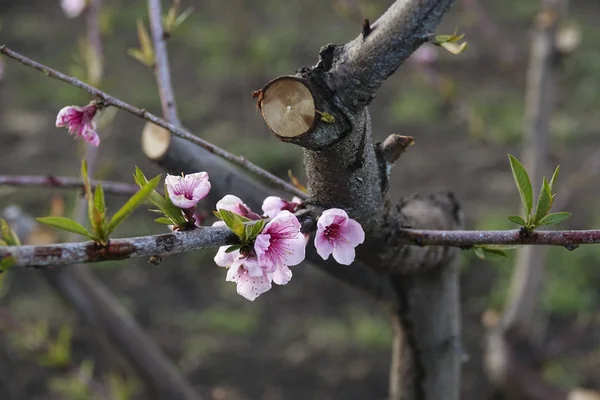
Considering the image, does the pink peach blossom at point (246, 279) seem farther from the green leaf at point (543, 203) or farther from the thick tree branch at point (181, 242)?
the green leaf at point (543, 203)

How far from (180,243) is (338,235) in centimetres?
25

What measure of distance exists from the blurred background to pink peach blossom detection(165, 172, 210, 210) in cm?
85

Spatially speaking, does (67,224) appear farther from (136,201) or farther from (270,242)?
(270,242)

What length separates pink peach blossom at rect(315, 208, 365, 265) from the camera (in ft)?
2.92

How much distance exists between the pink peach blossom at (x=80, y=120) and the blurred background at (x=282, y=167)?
79 cm

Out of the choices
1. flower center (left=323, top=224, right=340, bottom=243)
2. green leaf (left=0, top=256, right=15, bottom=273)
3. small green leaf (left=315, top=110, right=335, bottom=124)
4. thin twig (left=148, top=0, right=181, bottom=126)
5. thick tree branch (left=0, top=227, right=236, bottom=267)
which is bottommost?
green leaf (left=0, top=256, right=15, bottom=273)

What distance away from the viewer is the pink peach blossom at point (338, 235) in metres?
0.89

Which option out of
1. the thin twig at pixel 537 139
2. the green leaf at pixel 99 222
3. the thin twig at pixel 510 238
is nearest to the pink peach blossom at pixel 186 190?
the green leaf at pixel 99 222

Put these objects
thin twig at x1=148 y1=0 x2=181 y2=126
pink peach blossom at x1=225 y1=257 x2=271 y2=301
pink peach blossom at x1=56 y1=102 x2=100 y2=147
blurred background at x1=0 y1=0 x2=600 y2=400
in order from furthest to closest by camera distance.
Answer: blurred background at x1=0 y1=0 x2=600 y2=400 < thin twig at x1=148 y1=0 x2=181 y2=126 < pink peach blossom at x1=56 y1=102 x2=100 y2=147 < pink peach blossom at x1=225 y1=257 x2=271 y2=301

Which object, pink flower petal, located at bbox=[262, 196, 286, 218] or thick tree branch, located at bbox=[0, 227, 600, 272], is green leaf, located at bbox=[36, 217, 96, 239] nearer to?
thick tree branch, located at bbox=[0, 227, 600, 272]

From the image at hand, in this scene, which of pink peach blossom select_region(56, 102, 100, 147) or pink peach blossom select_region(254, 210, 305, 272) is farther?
pink peach blossom select_region(56, 102, 100, 147)

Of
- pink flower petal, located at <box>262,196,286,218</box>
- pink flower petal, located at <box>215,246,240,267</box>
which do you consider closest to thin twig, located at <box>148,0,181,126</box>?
pink flower petal, located at <box>262,196,286,218</box>

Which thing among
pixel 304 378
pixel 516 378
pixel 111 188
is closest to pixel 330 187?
pixel 111 188

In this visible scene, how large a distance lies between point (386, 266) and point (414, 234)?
15 centimetres
